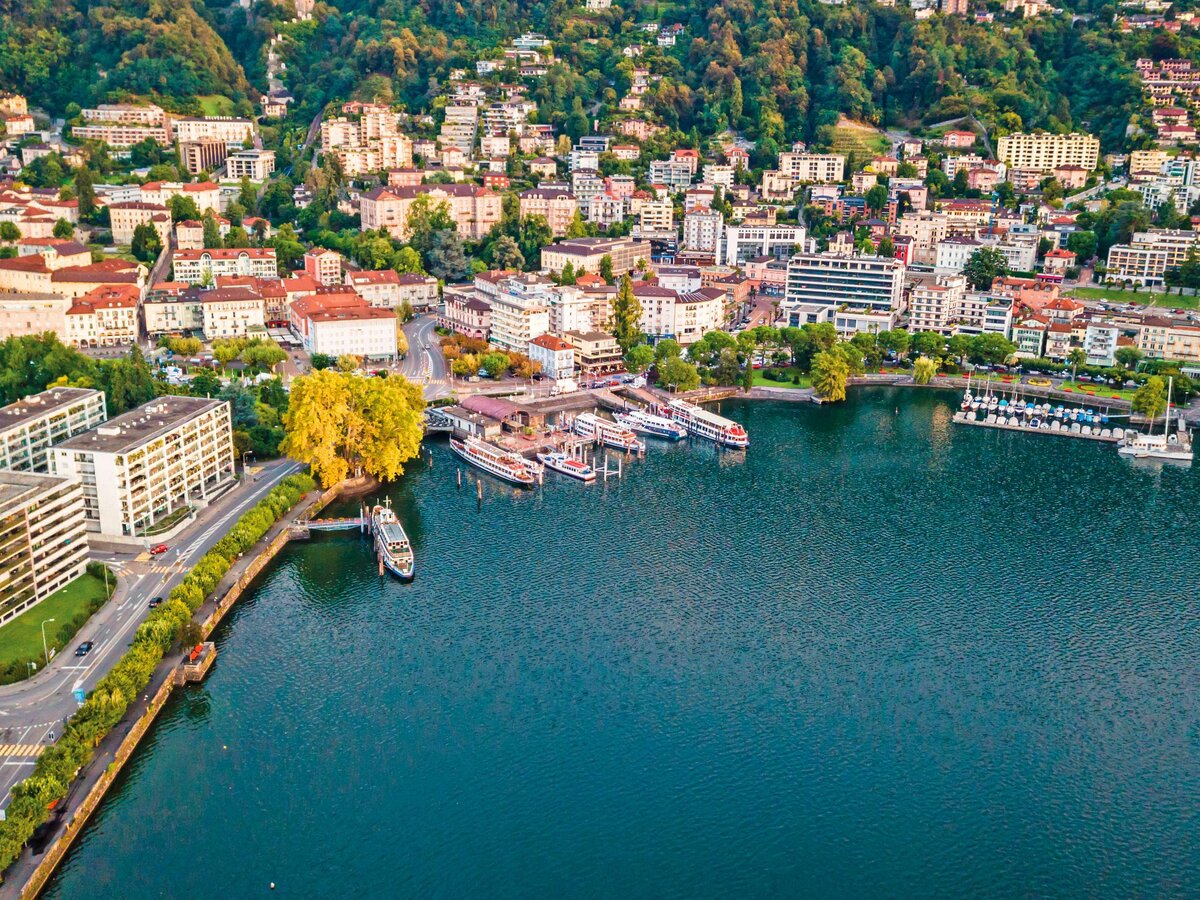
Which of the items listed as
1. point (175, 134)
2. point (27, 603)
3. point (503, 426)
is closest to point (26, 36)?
point (175, 134)

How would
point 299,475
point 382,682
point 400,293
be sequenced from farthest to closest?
point 400,293 → point 299,475 → point 382,682

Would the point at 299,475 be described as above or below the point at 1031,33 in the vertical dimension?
below

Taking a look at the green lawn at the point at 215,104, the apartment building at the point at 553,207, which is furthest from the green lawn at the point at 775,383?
the green lawn at the point at 215,104

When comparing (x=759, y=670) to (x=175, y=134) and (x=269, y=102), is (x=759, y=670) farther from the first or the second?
(x=269, y=102)

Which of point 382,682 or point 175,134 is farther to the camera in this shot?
point 175,134

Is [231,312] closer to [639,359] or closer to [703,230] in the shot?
[639,359]

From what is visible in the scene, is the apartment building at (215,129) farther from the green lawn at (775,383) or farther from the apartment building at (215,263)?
the green lawn at (775,383)
